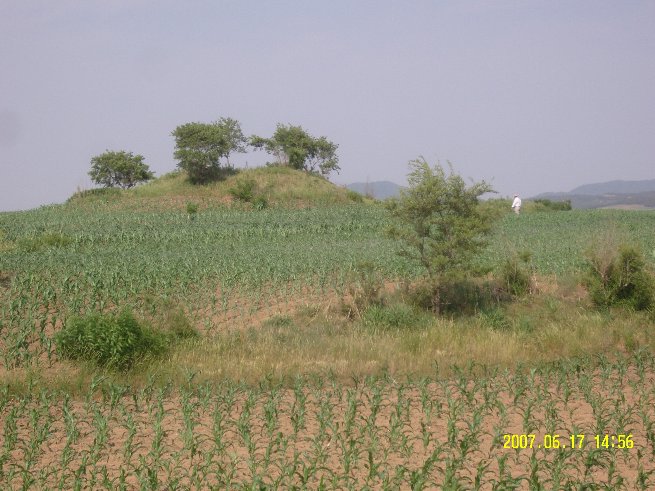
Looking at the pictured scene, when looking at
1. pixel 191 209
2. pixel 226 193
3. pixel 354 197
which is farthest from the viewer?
pixel 354 197

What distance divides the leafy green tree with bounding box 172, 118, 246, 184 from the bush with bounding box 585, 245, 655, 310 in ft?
92.3

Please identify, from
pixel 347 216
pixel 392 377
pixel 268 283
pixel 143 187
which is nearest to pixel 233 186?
pixel 143 187

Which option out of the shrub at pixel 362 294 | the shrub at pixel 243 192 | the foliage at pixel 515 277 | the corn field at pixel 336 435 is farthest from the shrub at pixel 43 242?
the shrub at pixel 243 192

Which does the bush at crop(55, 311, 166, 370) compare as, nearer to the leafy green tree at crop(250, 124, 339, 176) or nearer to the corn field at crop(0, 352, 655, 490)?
the corn field at crop(0, 352, 655, 490)

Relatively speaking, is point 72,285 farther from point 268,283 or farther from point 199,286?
point 268,283

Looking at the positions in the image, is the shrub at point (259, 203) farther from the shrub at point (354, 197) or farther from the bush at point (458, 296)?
the bush at point (458, 296)

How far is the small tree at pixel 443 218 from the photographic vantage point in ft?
49.5

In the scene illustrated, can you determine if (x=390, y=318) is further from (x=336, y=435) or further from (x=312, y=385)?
(x=336, y=435)

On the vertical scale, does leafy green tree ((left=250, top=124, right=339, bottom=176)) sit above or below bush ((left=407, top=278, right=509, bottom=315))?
above

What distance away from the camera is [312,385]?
10.7 meters

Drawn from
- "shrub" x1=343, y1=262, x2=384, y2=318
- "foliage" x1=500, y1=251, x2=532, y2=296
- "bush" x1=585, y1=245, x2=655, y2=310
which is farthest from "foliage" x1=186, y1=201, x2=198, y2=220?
"bush" x1=585, y1=245, x2=655, y2=310

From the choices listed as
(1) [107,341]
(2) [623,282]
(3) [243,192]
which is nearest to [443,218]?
(2) [623,282]

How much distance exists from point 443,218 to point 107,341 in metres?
7.65

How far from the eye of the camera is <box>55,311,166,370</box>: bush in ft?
37.2
